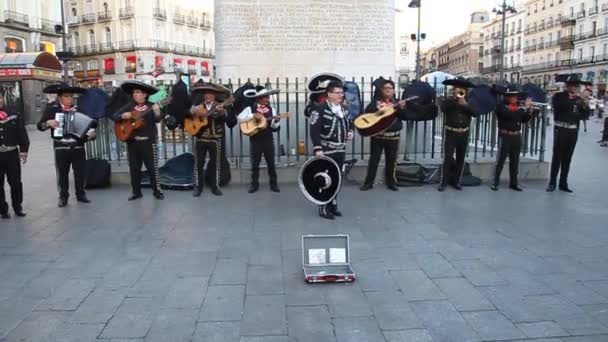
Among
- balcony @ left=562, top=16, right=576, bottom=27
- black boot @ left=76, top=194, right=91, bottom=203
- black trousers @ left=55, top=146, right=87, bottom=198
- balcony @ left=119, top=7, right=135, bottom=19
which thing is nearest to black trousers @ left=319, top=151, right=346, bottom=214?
black boot @ left=76, top=194, right=91, bottom=203

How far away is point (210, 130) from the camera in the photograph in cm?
870

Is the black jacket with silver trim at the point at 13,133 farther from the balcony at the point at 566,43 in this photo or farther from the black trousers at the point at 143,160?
the balcony at the point at 566,43

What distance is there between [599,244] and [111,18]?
6285 cm

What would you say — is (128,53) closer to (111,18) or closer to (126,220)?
(111,18)

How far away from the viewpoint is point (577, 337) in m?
3.69

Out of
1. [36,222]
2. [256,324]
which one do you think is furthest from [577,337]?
[36,222]

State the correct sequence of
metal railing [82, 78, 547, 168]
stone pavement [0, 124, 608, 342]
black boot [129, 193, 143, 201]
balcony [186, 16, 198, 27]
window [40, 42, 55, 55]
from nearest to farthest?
stone pavement [0, 124, 608, 342] < black boot [129, 193, 143, 201] < metal railing [82, 78, 547, 168] < window [40, 42, 55, 55] < balcony [186, 16, 198, 27]

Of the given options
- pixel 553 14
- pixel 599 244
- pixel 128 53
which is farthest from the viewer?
pixel 553 14

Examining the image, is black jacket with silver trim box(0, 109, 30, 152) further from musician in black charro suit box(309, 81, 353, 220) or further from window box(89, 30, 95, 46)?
window box(89, 30, 95, 46)

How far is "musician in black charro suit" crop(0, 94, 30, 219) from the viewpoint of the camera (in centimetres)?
737

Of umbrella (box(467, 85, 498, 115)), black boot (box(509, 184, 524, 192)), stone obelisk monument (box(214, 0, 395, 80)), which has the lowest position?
black boot (box(509, 184, 524, 192))

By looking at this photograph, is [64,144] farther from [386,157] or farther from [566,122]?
[566,122]

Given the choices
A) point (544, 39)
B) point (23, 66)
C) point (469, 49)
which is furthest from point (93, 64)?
point (469, 49)

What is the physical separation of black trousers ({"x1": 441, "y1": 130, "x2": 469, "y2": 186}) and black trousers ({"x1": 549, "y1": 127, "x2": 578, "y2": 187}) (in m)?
1.54
